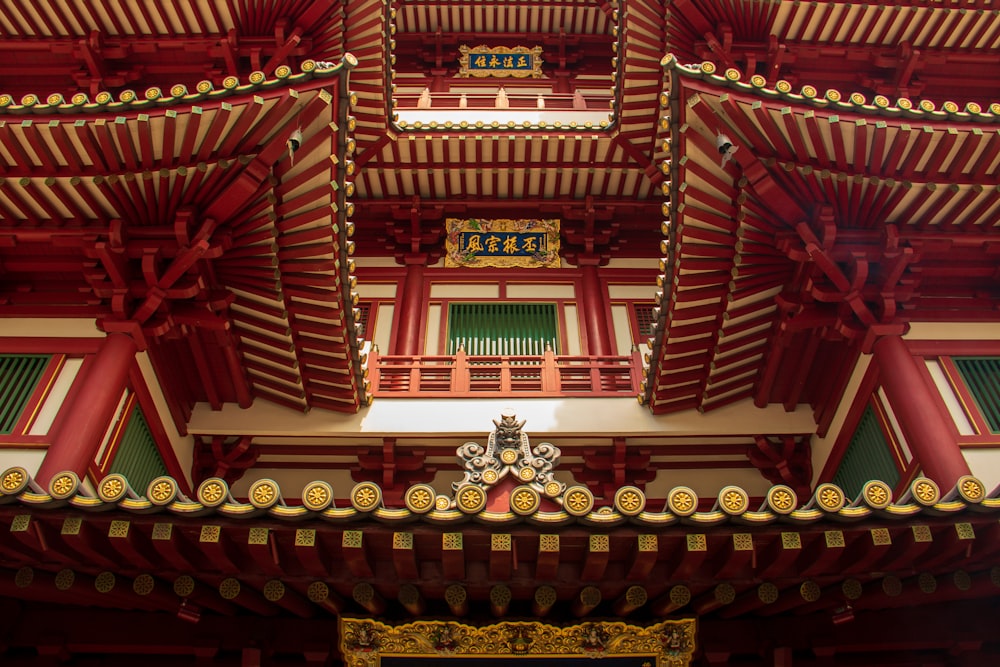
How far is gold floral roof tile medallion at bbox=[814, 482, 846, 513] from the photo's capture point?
6.56 metres

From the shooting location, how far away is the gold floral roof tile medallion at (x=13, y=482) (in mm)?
6340

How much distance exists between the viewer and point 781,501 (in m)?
6.58

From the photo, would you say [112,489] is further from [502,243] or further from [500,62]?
[500,62]

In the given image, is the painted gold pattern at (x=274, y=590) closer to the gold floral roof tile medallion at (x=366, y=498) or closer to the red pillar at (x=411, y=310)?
the gold floral roof tile medallion at (x=366, y=498)

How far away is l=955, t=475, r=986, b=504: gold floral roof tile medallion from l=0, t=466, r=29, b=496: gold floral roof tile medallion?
6.82m

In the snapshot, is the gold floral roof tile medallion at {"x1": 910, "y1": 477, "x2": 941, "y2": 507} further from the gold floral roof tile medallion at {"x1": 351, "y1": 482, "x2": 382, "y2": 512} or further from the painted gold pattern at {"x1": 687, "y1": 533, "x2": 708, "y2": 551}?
the gold floral roof tile medallion at {"x1": 351, "y1": 482, "x2": 382, "y2": 512}

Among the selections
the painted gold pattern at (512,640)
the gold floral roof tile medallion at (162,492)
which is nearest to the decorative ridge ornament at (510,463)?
the painted gold pattern at (512,640)

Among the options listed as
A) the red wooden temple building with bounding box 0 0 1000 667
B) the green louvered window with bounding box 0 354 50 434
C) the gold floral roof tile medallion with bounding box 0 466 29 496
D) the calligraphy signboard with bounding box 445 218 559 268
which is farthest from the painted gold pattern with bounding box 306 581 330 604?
the calligraphy signboard with bounding box 445 218 559 268

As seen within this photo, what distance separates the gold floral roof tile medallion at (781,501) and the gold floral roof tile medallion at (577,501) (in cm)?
132

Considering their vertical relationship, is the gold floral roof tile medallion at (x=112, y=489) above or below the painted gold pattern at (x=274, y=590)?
above

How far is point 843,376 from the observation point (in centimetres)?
1109

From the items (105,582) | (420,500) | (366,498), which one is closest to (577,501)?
(420,500)

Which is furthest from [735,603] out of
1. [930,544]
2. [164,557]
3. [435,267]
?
[435,267]

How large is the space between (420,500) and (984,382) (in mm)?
7286
